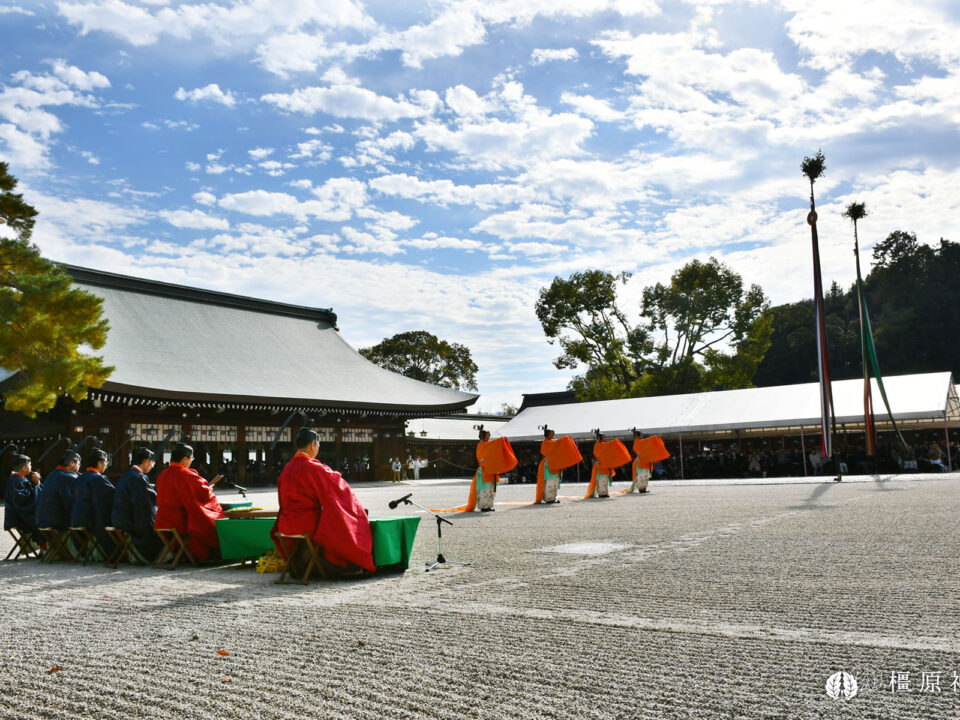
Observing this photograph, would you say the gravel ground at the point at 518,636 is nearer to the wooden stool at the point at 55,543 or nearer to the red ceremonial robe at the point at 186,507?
the red ceremonial robe at the point at 186,507

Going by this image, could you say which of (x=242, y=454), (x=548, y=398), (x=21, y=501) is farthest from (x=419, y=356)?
(x=21, y=501)

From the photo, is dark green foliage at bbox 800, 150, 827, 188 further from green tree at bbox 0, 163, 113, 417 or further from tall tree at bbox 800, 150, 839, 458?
green tree at bbox 0, 163, 113, 417

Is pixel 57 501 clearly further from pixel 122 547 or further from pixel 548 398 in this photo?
pixel 548 398

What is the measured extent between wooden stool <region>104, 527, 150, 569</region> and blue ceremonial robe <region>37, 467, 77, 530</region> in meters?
0.73

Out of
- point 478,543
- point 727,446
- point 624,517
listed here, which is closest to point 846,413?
point 727,446

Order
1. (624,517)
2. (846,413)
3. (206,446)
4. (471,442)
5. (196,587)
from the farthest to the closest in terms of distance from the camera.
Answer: (471,442)
(206,446)
(846,413)
(624,517)
(196,587)

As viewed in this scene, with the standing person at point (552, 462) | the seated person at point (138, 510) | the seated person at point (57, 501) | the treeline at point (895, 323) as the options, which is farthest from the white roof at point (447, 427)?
the seated person at point (138, 510)

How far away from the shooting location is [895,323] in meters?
42.8

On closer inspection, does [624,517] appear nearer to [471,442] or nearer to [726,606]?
[726,606]

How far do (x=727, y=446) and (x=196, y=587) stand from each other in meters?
23.6

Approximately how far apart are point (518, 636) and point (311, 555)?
9.33 ft

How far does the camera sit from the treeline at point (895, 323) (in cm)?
4191

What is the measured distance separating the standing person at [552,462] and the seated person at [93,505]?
9176 mm

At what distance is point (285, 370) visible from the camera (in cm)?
2922
